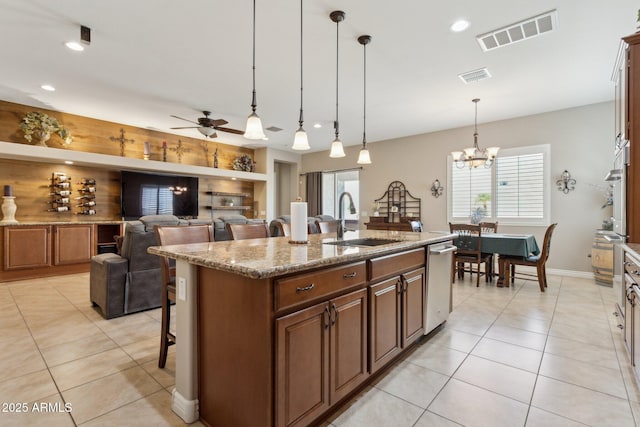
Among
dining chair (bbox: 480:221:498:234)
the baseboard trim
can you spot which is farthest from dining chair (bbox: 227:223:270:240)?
dining chair (bbox: 480:221:498:234)

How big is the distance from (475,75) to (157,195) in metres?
6.64

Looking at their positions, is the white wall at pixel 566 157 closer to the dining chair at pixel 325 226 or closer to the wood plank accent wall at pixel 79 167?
the dining chair at pixel 325 226

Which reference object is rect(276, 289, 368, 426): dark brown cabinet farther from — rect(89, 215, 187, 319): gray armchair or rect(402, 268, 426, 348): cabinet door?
rect(89, 215, 187, 319): gray armchair

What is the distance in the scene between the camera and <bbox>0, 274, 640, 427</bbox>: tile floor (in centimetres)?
173

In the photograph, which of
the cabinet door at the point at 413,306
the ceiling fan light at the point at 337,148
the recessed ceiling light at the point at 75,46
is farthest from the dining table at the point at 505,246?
the recessed ceiling light at the point at 75,46

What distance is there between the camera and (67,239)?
17.8 ft

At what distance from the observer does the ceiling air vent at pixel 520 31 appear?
9.14 feet

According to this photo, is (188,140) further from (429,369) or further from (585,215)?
(585,215)

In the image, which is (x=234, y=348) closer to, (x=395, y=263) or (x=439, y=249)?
(x=395, y=263)

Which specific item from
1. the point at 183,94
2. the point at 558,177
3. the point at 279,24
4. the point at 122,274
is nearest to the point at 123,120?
the point at 183,94

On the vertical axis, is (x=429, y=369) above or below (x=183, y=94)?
below

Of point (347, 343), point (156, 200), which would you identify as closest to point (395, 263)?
point (347, 343)

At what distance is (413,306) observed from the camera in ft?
7.97

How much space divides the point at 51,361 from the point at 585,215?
7257mm
